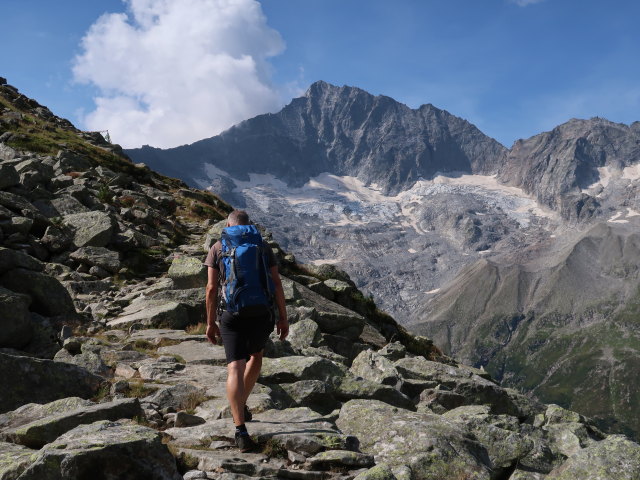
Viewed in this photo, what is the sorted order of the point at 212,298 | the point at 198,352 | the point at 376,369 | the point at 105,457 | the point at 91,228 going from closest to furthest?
the point at 105,457
the point at 212,298
the point at 198,352
the point at 376,369
the point at 91,228

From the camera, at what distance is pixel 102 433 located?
22.7ft

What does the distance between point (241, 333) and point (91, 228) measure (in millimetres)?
18738

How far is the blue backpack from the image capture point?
9.36 m

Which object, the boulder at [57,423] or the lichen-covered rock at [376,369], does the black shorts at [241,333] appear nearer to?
the boulder at [57,423]

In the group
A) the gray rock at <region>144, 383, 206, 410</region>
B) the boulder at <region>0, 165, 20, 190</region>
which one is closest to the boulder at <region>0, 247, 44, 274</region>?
the gray rock at <region>144, 383, 206, 410</region>

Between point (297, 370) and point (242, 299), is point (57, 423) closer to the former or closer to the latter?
point (242, 299)

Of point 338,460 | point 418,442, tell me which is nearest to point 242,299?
point 338,460

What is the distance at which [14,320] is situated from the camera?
13.8 metres

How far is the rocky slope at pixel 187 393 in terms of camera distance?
774 centimetres

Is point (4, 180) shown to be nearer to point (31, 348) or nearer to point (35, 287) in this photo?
point (35, 287)

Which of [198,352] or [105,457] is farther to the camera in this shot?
[198,352]

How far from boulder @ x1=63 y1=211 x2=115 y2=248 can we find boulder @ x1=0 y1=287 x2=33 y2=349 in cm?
1100

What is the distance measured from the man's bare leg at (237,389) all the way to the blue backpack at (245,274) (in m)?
0.94

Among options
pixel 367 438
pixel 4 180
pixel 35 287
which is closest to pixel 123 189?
pixel 4 180
